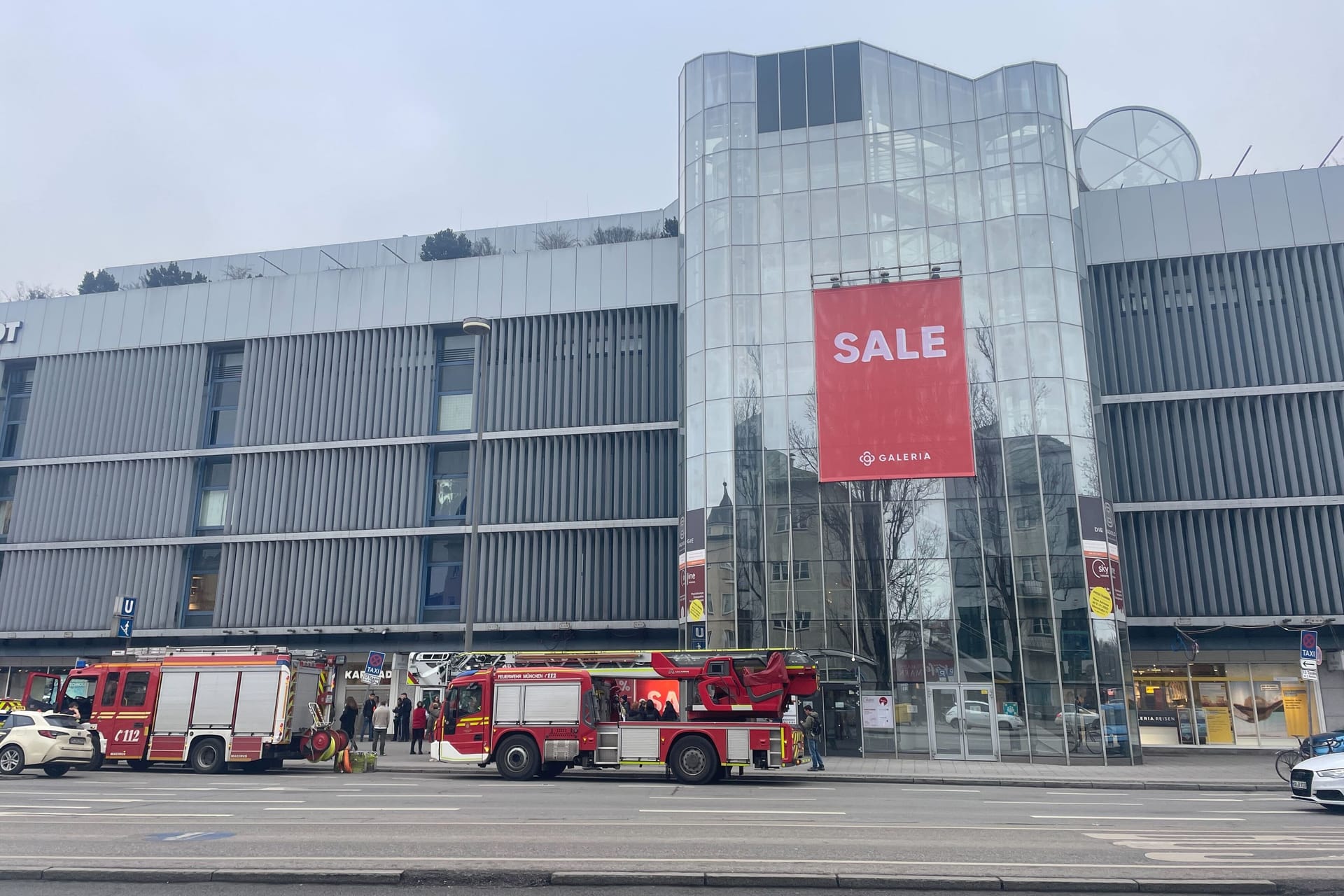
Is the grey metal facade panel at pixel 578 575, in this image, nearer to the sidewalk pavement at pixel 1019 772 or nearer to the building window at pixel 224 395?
the sidewalk pavement at pixel 1019 772

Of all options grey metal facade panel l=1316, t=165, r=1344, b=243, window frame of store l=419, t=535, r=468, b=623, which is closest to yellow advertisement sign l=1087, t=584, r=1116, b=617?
grey metal facade panel l=1316, t=165, r=1344, b=243

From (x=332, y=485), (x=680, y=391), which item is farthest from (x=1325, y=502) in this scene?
(x=332, y=485)

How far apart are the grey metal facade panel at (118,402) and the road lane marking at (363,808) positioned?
31.1 metres

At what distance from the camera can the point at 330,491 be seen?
39.6 m

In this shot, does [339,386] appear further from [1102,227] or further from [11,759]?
Answer: [1102,227]

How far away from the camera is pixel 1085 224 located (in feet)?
117

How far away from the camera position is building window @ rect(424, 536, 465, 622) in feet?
124

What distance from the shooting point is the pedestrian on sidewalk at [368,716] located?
98.7 ft

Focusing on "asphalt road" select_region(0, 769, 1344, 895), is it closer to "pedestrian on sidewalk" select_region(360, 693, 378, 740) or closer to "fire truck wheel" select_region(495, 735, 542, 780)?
"fire truck wheel" select_region(495, 735, 542, 780)

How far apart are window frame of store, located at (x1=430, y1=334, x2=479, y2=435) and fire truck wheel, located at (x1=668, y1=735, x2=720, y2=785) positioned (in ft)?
71.1

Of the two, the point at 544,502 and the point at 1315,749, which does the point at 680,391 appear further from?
the point at 1315,749

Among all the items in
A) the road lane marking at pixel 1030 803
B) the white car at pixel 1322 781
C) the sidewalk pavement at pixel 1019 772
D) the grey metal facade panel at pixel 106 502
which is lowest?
the sidewalk pavement at pixel 1019 772

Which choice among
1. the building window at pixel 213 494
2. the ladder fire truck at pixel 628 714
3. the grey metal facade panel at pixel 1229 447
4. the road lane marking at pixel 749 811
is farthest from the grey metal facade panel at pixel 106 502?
the grey metal facade panel at pixel 1229 447

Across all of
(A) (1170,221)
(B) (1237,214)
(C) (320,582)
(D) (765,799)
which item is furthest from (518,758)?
(B) (1237,214)
